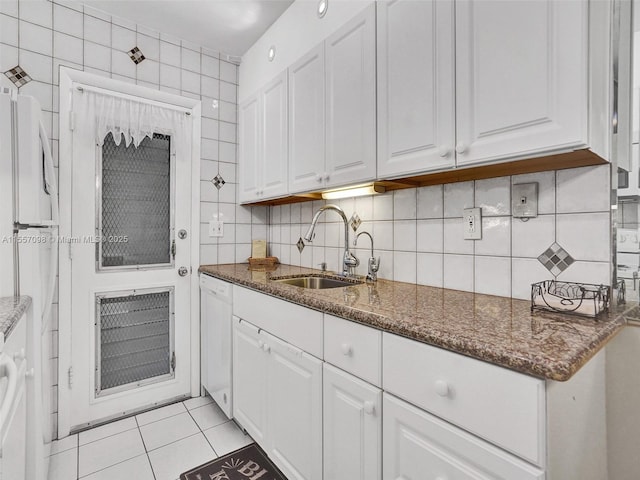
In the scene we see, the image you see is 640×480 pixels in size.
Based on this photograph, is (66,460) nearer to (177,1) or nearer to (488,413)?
(488,413)

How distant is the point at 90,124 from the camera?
6.36ft

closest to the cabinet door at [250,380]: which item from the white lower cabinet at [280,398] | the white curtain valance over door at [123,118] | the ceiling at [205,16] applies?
the white lower cabinet at [280,398]

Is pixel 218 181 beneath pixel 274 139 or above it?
beneath

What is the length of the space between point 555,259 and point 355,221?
99cm

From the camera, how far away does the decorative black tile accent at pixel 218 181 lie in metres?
2.42

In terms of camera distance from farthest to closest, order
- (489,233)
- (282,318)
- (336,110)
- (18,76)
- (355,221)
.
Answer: (355,221) → (18,76) → (336,110) → (282,318) → (489,233)

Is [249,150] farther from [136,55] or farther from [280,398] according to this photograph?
[280,398]

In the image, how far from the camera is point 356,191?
173cm

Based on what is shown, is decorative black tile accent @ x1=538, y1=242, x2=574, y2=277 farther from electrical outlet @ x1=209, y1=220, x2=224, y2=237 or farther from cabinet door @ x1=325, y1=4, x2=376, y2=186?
electrical outlet @ x1=209, y1=220, x2=224, y2=237

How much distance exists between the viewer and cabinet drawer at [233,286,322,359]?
4.08 feet

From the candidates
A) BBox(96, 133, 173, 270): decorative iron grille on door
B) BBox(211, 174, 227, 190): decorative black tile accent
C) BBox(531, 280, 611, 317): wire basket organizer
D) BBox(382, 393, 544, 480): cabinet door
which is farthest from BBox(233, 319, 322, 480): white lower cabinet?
BBox(211, 174, 227, 190): decorative black tile accent

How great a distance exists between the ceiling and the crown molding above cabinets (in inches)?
23.2

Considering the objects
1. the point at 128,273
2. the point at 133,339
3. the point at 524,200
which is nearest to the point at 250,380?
the point at 133,339

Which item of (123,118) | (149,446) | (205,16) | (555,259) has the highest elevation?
(205,16)
